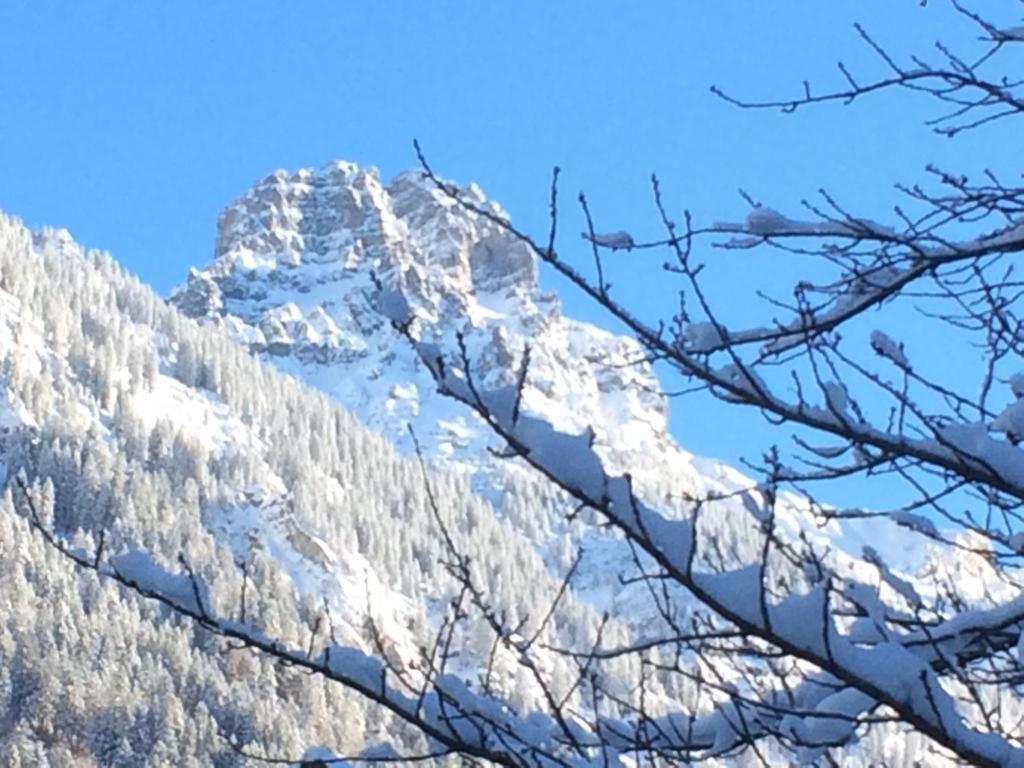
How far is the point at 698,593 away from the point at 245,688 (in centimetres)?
6328

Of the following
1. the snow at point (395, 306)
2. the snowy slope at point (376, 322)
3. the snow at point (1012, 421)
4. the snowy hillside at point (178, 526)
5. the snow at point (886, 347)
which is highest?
the snowy slope at point (376, 322)

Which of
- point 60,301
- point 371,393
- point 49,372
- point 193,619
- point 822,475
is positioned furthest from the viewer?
point 371,393

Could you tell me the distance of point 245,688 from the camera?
61.9 m

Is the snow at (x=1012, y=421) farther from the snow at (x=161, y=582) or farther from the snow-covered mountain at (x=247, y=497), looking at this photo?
the snow at (x=161, y=582)

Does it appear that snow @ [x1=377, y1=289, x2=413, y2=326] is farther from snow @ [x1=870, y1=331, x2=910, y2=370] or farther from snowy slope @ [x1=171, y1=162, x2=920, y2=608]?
snowy slope @ [x1=171, y1=162, x2=920, y2=608]

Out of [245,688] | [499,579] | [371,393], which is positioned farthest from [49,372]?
[371,393]

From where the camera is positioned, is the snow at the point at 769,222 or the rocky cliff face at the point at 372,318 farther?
the rocky cliff face at the point at 372,318

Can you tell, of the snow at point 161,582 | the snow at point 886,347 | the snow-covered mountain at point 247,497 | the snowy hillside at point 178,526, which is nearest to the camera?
the snow at point 161,582

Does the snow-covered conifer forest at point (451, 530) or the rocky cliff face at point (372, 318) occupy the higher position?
the rocky cliff face at point (372, 318)

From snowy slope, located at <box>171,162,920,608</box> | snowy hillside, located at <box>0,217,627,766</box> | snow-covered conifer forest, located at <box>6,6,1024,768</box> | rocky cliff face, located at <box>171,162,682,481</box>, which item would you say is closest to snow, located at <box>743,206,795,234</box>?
snow-covered conifer forest, located at <box>6,6,1024,768</box>

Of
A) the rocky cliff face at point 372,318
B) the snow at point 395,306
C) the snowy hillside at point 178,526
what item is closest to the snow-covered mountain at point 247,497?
the snow at point 395,306

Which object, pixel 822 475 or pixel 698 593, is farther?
pixel 822 475

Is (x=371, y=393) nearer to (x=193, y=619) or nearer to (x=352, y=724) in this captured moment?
(x=352, y=724)

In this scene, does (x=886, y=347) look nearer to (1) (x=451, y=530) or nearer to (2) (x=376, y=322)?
(1) (x=451, y=530)
